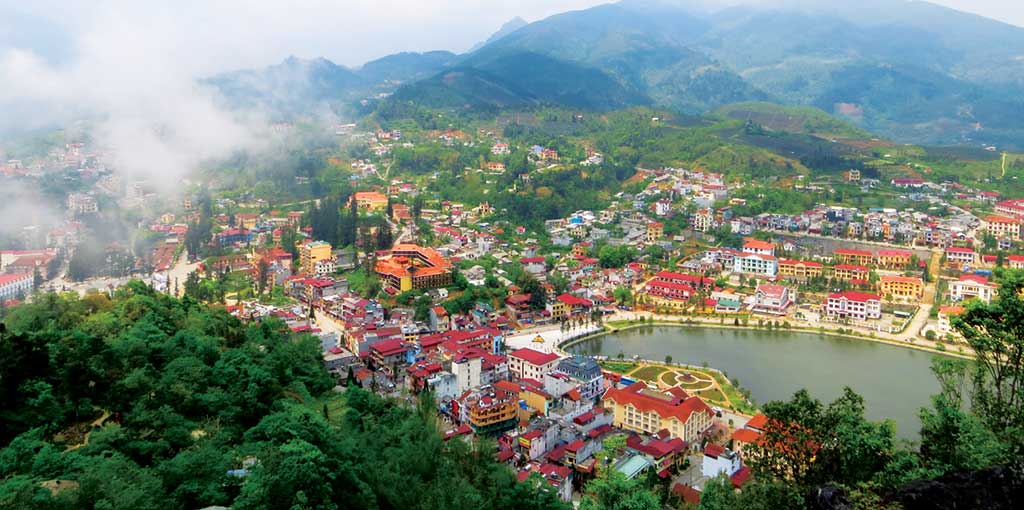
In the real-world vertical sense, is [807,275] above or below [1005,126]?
below

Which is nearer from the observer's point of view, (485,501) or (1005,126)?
(485,501)

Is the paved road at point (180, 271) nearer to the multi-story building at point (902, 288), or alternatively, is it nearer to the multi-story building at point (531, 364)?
the multi-story building at point (531, 364)

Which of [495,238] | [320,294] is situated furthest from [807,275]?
[320,294]

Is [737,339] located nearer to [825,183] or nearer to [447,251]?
[447,251]

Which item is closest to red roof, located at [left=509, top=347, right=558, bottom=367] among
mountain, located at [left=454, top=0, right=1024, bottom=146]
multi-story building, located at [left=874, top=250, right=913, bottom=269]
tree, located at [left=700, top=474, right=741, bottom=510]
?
tree, located at [left=700, top=474, right=741, bottom=510]

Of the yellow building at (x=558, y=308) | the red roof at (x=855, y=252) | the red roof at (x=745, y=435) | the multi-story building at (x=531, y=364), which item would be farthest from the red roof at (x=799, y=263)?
the red roof at (x=745, y=435)

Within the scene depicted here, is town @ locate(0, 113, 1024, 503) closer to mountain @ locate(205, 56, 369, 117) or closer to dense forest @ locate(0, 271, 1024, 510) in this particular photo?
dense forest @ locate(0, 271, 1024, 510)
